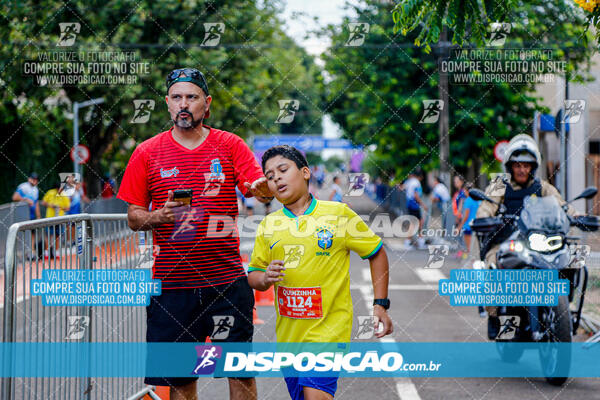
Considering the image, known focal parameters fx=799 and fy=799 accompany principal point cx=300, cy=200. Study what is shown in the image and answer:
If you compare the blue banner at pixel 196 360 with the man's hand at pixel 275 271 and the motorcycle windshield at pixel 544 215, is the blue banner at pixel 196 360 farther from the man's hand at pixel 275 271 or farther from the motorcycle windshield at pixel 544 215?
the motorcycle windshield at pixel 544 215

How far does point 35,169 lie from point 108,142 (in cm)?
262

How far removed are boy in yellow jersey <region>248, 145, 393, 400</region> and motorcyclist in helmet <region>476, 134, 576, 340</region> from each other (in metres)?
3.10

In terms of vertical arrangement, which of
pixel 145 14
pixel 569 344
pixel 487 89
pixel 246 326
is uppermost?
pixel 145 14

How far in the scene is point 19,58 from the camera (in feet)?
65.9

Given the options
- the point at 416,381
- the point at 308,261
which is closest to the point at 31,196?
the point at 416,381

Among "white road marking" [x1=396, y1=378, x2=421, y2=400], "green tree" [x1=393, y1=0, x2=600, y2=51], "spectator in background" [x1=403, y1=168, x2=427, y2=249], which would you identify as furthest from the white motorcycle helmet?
"spectator in background" [x1=403, y1=168, x2=427, y2=249]

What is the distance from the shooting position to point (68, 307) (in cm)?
460

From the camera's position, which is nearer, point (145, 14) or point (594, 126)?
point (145, 14)

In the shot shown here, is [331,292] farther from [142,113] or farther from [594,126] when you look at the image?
[594,126]

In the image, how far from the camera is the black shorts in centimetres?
412

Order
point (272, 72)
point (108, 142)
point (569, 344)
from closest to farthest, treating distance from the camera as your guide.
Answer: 1. point (569, 344)
2. point (108, 142)
3. point (272, 72)

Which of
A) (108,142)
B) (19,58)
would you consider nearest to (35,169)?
(108,142)

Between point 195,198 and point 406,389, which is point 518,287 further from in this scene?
point 195,198

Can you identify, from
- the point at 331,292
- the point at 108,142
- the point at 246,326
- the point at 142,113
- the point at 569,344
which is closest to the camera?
the point at 331,292
